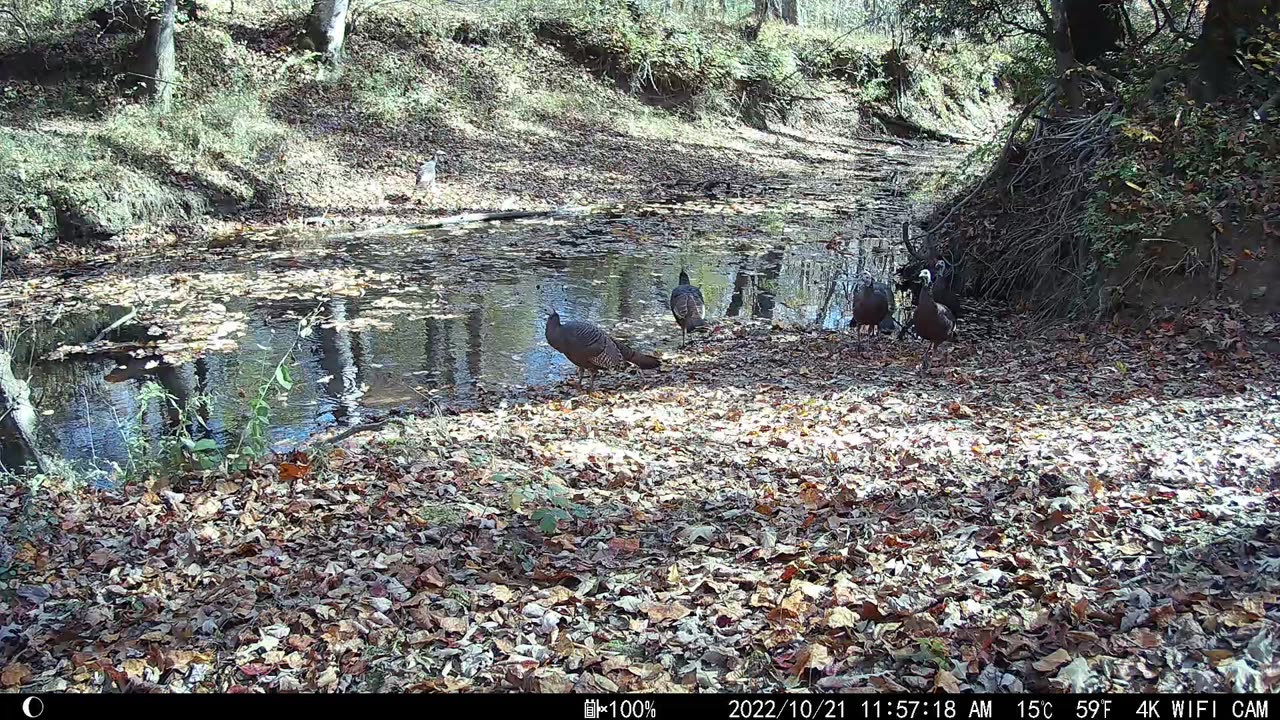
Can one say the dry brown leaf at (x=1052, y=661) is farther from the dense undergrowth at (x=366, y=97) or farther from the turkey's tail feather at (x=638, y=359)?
the dense undergrowth at (x=366, y=97)

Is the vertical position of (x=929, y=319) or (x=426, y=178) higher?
(x=426, y=178)

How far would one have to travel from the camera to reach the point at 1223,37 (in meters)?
10.9

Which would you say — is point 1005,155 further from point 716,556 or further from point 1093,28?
point 716,556

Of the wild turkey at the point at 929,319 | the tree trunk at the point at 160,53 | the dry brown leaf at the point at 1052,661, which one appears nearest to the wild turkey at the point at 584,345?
the wild turkey at the point at 929,319

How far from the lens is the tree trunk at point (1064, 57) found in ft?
41.3

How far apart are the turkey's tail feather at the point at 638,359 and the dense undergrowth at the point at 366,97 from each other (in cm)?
1120

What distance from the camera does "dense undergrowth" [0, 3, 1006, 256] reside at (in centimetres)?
1678

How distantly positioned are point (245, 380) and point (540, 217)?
10631mm

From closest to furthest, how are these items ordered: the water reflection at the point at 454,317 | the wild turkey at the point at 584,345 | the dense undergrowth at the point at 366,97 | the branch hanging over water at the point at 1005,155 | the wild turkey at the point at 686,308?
the water reflection at the point at 454,317, the wild turkey at the point at 584,345, the wild turkey at the point at 686,308, the branch hanging over water at the point at 1005,155, the dense undergrowth at the point at 366,97

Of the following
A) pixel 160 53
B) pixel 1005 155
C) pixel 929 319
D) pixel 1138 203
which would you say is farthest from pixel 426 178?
pixel 1138 203

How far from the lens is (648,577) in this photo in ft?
15.7
